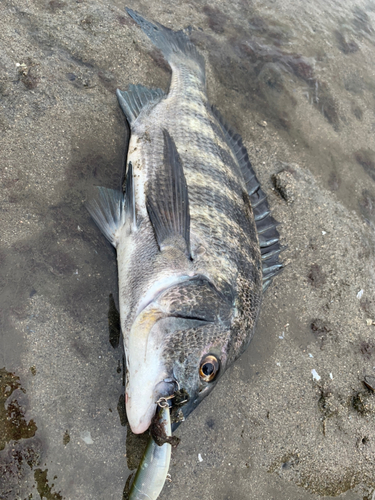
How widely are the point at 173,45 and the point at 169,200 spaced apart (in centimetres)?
270

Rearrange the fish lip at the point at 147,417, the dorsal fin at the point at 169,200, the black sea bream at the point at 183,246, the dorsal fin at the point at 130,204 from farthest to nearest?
the dorsal fin at the point at 130,204 < the dorsal fin at the point at 169,200 < the black sea bream at the point at 183,246 < the fish lip at the point at 147,417

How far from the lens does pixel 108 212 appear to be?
2.99 metres

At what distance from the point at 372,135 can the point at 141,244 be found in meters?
4.42

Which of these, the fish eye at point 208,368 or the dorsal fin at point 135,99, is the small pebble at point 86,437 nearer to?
the fish eye at point 208,368

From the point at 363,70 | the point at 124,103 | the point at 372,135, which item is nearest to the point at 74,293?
the point at 124,103

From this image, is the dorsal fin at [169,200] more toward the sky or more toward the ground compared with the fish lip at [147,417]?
more toward the sky

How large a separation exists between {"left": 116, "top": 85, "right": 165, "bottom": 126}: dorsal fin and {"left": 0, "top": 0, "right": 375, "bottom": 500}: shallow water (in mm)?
125

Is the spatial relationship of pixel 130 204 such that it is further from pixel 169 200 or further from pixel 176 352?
pixel 176 352

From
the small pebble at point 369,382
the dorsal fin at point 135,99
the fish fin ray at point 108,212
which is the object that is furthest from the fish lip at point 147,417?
the dorsal fin at point 135,99

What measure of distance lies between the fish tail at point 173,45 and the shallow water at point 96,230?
0.17 metres

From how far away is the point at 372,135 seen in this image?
5.12 meters

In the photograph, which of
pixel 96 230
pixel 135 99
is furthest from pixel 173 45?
pixel 96 230

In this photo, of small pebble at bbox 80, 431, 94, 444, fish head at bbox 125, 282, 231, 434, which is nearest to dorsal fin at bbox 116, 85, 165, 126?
fish head at bbox 125, 282, 231, 434

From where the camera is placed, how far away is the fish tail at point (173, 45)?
423 cm
